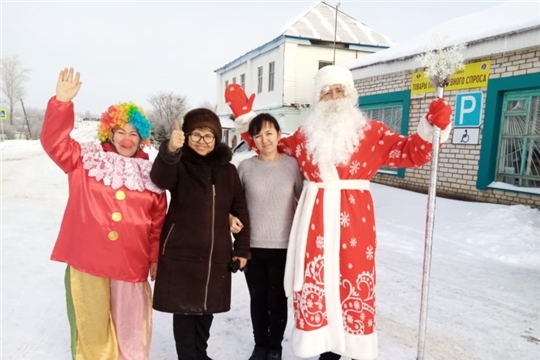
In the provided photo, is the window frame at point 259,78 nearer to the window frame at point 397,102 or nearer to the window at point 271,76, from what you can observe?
the window at point 271,76

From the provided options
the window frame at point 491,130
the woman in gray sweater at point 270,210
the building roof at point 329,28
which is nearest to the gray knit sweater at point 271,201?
the woman in gray sweater at point 270,210

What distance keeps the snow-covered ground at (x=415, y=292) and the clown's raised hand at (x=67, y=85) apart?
167 cm

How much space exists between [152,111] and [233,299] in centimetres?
3053

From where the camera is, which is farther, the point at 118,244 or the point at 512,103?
the point at 512,103

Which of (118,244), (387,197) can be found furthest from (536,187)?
(118,244)

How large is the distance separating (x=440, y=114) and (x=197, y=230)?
55.2 inches

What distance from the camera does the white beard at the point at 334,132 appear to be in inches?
86.0

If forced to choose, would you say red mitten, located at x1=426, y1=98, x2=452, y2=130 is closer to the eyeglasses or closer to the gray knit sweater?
the gray knit sweater

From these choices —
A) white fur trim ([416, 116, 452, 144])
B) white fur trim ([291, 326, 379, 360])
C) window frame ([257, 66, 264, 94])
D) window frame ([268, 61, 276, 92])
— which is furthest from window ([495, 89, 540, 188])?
window frame ([257, 66, 264, 94])

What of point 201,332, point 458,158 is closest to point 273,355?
point 201,332

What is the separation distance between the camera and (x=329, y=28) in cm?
1662

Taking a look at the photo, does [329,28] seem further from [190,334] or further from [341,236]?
[190,334]

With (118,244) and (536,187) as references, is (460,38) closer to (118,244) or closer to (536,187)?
(536,187)

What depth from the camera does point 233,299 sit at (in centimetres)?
344
